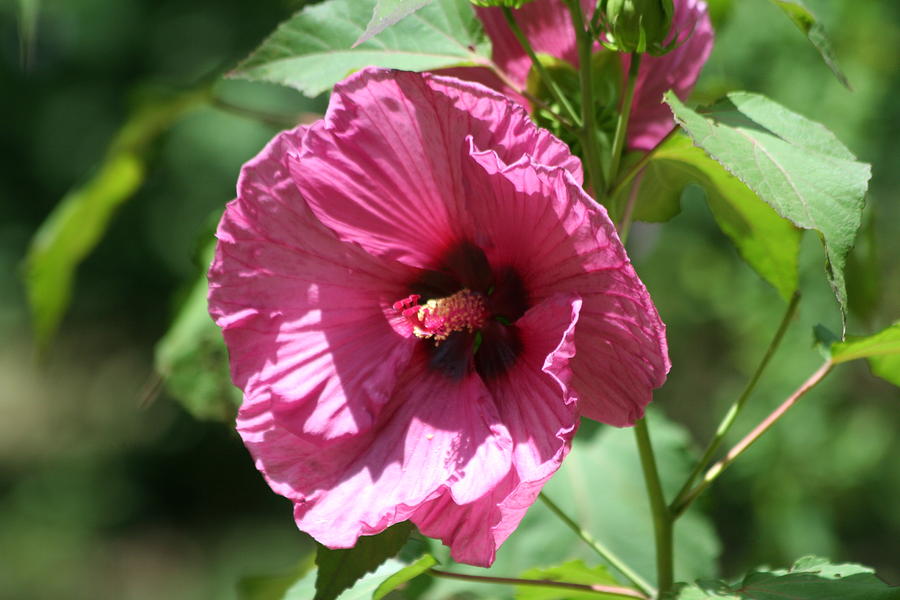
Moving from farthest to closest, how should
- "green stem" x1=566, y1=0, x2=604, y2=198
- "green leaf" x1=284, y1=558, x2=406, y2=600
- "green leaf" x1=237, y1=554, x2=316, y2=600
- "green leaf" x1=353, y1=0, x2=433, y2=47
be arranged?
"green leaf" x1=237, y1=554, x2=316, y2=600, "green leaf" x1=284, y1=558, x2=406, y2=600, "green stem" x1=566, y1=0, x2=604, y2=198, "green leaf" x1=353, y1=0, x2=433, y2=47

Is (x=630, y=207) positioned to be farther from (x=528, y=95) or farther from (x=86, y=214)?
(x=86, y=214)

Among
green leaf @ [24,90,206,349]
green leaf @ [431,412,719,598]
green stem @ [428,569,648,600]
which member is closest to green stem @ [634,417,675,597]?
green stem @ [428,569,648,600]

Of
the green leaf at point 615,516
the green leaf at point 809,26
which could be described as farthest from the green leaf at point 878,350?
the green leaf at point 615,516

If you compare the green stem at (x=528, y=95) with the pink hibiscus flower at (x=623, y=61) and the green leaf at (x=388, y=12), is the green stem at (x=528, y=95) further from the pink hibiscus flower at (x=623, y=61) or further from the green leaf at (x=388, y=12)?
the green leaf at (x=388, y=12)

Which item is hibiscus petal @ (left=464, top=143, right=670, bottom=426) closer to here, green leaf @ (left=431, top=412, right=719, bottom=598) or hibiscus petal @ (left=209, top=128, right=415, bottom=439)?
hibiscus petal @ (left=209, top=128, right=415, bottom=439)

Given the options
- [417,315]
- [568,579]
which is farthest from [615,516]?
[417,315]

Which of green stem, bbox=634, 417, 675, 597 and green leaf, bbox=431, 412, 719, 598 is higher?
green stem, bbox=634, 417, 675, 597

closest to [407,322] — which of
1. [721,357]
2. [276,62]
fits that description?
[276,62]
